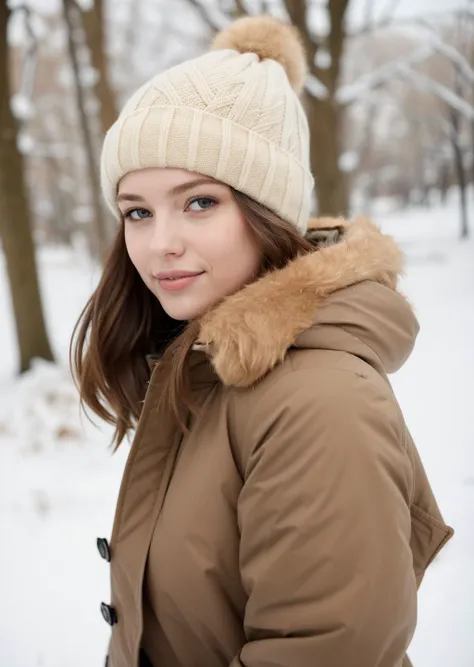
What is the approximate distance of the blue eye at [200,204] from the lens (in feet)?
3.72

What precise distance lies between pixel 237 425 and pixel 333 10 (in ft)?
22.3

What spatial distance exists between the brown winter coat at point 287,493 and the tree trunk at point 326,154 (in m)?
5.23

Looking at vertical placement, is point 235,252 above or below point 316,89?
below

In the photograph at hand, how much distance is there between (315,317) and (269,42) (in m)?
0.87

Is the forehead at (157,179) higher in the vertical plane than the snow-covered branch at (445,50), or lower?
lower

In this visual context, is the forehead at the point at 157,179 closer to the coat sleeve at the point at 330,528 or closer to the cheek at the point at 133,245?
the cheek at the point at 133,245

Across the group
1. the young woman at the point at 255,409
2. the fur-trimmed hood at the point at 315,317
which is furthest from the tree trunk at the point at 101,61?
the fur-trimmed hood at the point at 315,317

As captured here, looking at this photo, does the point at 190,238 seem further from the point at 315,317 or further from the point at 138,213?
the point at 315,317

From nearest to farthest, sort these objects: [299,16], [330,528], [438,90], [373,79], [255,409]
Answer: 1. [330,528]
2. [255,409]
3. [299,16]
4. [373,79]
5. [438,90]

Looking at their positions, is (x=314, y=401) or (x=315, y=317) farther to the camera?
(x=315, y=317)

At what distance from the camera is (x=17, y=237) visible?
17.2ft

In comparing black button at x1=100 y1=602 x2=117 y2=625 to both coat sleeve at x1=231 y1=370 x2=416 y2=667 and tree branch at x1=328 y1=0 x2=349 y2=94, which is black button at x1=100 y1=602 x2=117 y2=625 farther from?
tree branch at x1=328 y1=0 x2=349 y2=94

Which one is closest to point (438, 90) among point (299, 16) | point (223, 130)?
point (299, 16)

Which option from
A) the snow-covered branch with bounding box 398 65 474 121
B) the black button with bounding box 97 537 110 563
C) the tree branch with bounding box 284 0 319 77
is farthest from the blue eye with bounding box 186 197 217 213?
the snow-covered branch with bounding box 398 65 474 121
